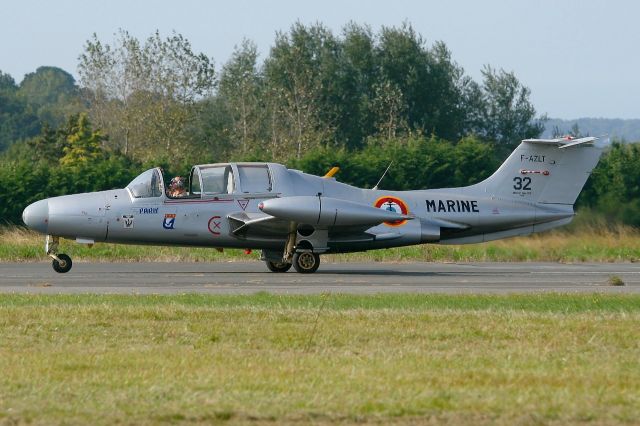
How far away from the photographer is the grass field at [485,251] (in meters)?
29.4

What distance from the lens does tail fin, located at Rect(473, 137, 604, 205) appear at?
25719 millimetres

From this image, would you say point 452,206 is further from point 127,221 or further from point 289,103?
point 289,103

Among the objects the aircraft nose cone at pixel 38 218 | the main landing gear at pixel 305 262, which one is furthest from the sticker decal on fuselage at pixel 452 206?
the aircraft nose cone at pixel 38 218

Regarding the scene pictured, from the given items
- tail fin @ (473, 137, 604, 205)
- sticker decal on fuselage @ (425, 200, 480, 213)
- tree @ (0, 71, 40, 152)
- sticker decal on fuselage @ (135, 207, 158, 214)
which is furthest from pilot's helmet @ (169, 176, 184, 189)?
tree @ (0, 71, 40, 152)

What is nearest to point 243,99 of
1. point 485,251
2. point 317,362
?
point 485,251

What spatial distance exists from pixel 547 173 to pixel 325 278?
5.95 meters

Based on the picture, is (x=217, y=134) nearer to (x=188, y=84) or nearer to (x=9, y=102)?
(x=188, y=84)

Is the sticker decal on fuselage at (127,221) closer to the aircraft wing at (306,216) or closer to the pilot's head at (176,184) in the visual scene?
the pilot's head at (176,184)

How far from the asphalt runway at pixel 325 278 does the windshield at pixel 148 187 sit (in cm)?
155

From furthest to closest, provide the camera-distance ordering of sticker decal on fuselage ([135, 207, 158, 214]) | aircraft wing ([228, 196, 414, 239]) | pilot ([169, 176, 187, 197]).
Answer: pilot ([169, 176, 187, 197]), sticker decal on fuselage ([135, 207, 158, 214]), aircraft wing ([228, 196, 414, 239])

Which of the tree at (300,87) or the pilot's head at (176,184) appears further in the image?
the tree at (300,87)

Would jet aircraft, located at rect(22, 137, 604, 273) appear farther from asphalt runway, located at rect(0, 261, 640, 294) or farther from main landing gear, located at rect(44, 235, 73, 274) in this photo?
asphalt runway, located at rect(0, 261, 640, 294)

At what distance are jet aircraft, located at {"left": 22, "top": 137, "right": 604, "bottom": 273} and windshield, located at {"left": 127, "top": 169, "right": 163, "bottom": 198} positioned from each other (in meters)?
0.02

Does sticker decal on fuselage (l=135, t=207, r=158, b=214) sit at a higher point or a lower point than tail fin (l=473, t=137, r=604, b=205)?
lower
